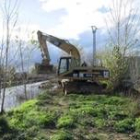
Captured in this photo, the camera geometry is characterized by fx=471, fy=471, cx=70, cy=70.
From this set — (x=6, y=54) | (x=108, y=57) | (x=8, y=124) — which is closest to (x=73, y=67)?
(x=108, y=57)

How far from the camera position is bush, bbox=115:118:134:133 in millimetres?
14297

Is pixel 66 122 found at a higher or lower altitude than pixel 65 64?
lower

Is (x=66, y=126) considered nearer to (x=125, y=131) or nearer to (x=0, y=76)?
(x=125, y=131)

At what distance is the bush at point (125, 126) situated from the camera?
14297mm

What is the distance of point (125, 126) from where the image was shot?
1459cm

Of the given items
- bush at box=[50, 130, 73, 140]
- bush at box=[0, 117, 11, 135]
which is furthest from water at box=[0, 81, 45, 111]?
bush at box=[50, 130, 73, 140]

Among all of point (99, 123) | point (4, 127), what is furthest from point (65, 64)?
point (4, 127)

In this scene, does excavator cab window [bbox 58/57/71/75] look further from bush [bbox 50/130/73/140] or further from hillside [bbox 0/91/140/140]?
bush [bbox 50/130/73/140]

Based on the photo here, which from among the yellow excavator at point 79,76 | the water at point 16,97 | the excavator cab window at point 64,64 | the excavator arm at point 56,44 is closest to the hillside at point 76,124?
the water at point 16,97

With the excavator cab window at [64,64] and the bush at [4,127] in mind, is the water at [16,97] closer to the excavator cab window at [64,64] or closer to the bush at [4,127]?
the excavator cab window at [64,64]

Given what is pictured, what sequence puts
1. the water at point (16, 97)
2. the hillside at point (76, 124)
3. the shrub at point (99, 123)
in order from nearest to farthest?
1. the hillside at point (76, 124)
2. the shrub at point (99, 123)
3. the water at point (16, 97)

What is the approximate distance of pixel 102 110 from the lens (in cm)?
1758

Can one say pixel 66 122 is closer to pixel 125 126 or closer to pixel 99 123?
pixel 99 123

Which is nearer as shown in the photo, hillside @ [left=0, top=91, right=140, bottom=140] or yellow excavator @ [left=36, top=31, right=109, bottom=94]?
hillside @ [left=0, top=91, right=140, bottom=140]
